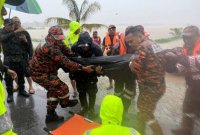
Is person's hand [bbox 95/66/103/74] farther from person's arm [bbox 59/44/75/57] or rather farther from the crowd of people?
person's arm [bbox 59/44/75/57]

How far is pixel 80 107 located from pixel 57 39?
180cm

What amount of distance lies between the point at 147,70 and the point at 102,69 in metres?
1.29

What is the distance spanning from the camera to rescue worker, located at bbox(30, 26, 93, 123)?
4.94 m

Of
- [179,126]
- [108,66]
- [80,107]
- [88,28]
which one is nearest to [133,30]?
[108,66]

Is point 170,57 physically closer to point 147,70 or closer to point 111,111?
point 147,70

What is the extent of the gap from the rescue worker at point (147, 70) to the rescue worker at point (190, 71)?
1.34 feet

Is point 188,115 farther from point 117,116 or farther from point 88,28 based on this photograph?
point 88,28

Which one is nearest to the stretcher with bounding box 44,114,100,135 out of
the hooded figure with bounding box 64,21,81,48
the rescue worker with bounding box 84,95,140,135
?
the rescue worker with bounding box 84,95,140,135

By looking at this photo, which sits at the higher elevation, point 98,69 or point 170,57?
point 170,57

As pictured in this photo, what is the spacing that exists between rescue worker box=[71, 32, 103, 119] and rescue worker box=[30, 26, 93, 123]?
0.22 metres

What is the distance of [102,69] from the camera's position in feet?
16.9

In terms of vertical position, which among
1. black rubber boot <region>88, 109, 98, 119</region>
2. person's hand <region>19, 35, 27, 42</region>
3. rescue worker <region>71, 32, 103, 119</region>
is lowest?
black rubber boot <region>88, 109, 98, 119</region>

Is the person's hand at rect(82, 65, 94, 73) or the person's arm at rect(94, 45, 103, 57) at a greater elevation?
the person's arm at rect(94, 45, 103, 57)

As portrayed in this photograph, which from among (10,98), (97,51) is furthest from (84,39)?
(10,98)
